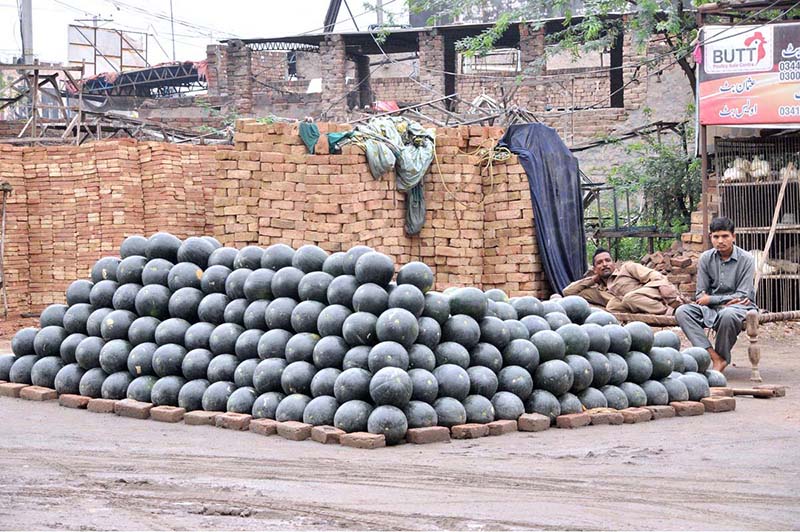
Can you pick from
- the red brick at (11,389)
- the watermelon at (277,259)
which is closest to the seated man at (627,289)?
the watermelon at (277,259)

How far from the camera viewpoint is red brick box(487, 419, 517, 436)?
24.1 feet

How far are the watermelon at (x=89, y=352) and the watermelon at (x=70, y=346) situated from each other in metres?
0.19

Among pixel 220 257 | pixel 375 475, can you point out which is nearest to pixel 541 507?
pixel 375 475

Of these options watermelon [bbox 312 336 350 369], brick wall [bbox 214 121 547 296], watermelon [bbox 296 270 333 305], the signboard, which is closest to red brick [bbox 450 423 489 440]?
watermelon [bbox 312 336 350 369]

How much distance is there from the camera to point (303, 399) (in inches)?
296

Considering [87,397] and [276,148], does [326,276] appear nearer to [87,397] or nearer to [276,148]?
[87,397]

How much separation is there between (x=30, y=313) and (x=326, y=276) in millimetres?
9862

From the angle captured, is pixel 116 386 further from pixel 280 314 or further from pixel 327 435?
pixel 327 435

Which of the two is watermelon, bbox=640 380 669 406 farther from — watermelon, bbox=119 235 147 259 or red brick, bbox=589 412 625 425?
watermelon, bbox=119 235 147 259

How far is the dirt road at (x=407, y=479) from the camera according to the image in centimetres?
496

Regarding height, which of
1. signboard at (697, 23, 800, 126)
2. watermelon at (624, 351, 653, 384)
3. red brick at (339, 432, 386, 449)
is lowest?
red brick at (339, 432, 386, 449)

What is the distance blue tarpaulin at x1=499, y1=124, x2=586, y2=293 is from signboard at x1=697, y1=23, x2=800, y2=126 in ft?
6.66

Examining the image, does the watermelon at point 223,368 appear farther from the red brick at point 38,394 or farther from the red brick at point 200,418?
the red brick at point 38,394

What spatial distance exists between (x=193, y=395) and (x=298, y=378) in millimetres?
1064
